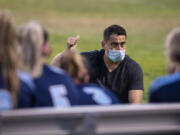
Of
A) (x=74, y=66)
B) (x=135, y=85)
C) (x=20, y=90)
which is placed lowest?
(x=135, y=85)

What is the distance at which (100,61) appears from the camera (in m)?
5.69

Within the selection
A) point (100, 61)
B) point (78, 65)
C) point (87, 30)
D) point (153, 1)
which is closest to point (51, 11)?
point (87, 30)

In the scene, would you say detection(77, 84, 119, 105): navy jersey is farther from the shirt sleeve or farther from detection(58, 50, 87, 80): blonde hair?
the shirt sleeve

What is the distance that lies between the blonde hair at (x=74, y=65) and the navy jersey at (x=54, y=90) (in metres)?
0.25

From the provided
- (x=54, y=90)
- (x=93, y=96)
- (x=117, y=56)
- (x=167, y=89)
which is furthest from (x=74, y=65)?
(x=117, y=56)

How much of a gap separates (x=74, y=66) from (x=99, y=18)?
82.6 ft

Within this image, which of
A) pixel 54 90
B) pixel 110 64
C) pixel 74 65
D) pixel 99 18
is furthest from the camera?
pixel 99 18

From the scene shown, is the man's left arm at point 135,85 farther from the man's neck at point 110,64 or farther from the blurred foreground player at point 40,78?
the blurred foreground player at point 40,78

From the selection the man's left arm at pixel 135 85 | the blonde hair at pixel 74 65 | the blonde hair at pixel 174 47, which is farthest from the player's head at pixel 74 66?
the man's left arm at pixel 135 85

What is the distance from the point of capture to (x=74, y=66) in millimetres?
3512

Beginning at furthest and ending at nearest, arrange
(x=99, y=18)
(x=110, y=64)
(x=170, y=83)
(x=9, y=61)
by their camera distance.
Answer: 1. (x=99, y=18)
2. (x=110, y=64)
3. (x=170, y=83)
4. (x=9, y=61)

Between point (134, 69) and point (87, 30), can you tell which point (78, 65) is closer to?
point (134, 69)

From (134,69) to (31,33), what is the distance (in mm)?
2426

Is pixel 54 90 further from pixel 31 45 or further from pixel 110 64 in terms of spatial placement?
pixel 110 64
